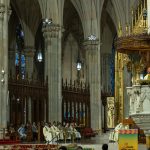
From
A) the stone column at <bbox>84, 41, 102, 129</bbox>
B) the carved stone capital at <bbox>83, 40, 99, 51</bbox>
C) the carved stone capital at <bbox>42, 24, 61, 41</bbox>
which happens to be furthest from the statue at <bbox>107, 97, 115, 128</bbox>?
the carved stone capital at <bbox>42, 24, 61, 41</bbox>

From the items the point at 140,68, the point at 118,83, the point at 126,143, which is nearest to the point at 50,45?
the point at 118,83

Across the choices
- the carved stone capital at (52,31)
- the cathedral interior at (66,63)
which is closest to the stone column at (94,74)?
the cathedral interior at (66,63)

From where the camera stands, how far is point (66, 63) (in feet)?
158

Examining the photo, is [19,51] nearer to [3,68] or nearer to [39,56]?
[39,56]

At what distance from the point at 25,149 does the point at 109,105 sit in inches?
935

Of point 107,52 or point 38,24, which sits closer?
point 38,24

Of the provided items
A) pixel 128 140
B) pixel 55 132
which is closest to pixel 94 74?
pixel 55 132

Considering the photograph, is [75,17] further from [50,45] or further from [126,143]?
[126,143]

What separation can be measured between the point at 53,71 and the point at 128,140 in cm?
2247

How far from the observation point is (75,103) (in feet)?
121

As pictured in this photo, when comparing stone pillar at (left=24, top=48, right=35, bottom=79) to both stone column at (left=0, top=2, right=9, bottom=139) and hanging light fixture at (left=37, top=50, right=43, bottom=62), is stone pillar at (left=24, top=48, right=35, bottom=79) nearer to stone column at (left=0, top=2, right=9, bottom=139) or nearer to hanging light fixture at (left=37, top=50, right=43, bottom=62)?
hanging light fixture at (left=37, top=50, right=43, bottom=62)

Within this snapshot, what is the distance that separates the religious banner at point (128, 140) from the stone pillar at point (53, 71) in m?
21.5

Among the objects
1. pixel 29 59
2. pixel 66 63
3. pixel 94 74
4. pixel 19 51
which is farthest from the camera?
pixel 66 63

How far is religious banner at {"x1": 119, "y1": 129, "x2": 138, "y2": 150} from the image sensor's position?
10.4 meters
